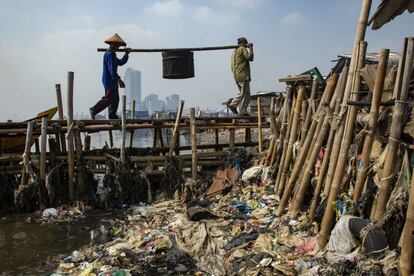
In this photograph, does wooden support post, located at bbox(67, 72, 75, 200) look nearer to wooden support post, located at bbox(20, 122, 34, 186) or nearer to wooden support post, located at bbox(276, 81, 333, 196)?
wooden support post, located at bbox(20, 122, 34, 186)

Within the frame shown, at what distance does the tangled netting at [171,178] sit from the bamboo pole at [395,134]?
5512mm

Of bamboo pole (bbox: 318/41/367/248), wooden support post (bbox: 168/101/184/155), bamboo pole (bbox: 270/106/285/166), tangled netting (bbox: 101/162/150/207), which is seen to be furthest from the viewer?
wooden support post (bbox: 168/101/184/155)

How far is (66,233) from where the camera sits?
310 inches

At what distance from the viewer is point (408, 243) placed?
4027 mm

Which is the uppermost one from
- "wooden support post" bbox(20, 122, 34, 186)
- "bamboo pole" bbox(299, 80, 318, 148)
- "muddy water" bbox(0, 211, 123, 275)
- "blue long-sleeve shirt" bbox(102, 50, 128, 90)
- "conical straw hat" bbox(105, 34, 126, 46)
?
"conical straw hat" bbox(105, 34, 126, 46)

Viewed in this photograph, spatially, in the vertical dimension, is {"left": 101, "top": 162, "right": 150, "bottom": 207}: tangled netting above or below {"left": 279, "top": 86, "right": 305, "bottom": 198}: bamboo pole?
below

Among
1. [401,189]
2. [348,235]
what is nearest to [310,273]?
[348,235]

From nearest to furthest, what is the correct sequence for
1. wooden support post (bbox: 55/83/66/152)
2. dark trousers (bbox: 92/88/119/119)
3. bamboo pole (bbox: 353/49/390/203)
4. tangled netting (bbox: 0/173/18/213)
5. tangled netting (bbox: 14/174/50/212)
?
bamboo pole (bbox: 353/49/390/203) < tangled netting (bbox: 14/174/50/212) < tangled netting (bbox: 0/173/18/213) < wooden support post (bbox: 55/83/66/152) < dark trousers (bbox: 92/88/119/119)

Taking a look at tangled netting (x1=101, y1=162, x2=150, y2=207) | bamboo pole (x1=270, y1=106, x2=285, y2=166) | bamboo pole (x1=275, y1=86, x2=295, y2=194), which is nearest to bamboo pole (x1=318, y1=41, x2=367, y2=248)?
bamboo pole (x1=275, y1=86, x2=295, y2=194)

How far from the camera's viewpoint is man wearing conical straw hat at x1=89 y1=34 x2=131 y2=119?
1024 cm

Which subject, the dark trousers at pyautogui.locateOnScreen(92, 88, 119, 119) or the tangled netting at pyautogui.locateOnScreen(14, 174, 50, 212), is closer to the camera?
the tangled netting at pyautogui.locateOnScreen(14, 174, 50, 212)

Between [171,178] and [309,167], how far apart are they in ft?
13.4

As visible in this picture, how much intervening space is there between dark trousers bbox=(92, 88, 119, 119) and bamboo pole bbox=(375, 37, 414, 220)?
765 centimetres

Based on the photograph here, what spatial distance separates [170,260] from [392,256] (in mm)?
3042
